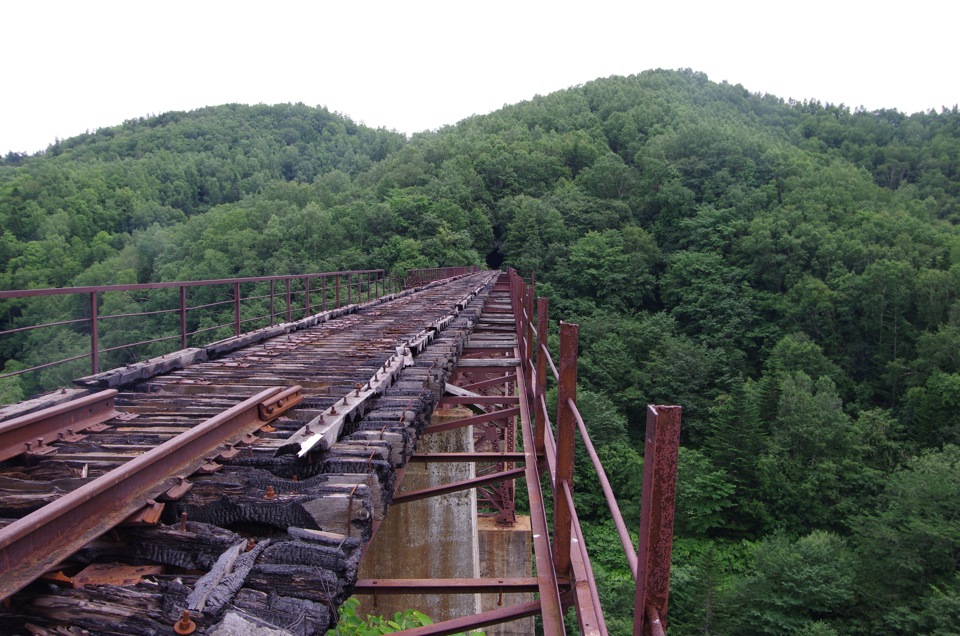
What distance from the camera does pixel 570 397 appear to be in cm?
309

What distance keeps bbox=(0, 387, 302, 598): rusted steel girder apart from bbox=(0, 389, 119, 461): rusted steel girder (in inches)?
31.1

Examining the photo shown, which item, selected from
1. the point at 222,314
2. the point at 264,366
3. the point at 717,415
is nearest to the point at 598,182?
the point at 717,415

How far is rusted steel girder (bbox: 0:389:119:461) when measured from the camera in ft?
9.68

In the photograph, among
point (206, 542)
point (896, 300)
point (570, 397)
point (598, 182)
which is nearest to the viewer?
point (206, 542)

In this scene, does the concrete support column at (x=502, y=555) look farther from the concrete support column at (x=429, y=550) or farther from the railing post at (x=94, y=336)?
the railing post at (x=94, y=336)

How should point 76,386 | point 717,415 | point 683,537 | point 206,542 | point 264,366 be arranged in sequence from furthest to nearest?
point 717,415
point 683,537
point 264,366
point 76,386
point 206,542

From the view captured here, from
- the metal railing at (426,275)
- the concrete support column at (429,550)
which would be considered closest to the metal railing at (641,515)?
the concrete support column at (429,550)

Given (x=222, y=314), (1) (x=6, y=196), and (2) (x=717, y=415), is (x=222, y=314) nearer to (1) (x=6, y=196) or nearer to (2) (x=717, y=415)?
(2) (x=717, y=415)

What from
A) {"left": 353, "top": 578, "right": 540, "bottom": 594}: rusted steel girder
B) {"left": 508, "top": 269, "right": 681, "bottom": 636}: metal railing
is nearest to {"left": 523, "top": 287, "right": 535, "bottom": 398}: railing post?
{"left": 508, "top": 269, "right": 681, "bottom": 636}: metal railing

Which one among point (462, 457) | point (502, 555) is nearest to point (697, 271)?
point (502, 555)

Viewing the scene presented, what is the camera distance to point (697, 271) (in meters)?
59.3

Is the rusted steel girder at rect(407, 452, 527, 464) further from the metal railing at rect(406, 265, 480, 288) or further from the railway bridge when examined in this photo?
the metal railing at rect(406, 265, 480, 288)

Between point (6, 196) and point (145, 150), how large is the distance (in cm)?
3580

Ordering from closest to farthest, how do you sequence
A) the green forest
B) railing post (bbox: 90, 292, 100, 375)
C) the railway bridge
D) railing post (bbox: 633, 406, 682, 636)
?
1. railing post (bbox: 633, 406, 682, 636)
2. the railway bridge
3. railing post (bbox: 90, 292, 100, 375)
4. the green forest
